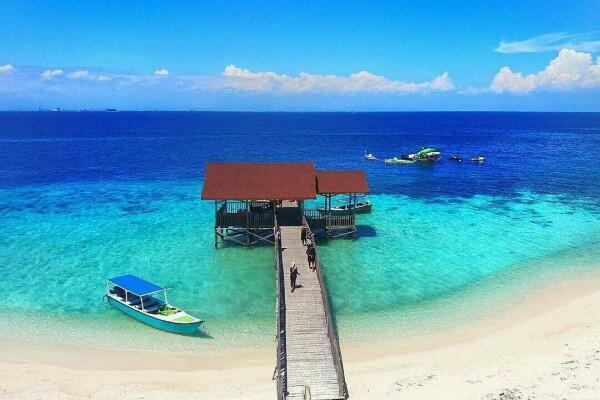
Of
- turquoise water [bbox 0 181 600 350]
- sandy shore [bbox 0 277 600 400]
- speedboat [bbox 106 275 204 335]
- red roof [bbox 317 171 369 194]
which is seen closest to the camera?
sandy shore [bbox 0 277 600 400]

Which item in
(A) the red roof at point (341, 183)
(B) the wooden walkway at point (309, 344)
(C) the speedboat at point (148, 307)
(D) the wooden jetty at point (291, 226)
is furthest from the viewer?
(A) the red roof at point (341, 183)

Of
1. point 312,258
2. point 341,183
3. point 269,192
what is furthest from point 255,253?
point 312,258

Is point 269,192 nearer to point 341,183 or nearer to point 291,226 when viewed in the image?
point 291,226

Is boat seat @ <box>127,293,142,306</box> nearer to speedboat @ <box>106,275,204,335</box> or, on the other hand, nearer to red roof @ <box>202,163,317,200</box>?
speedboat @ <box>106,275,204,335</box>

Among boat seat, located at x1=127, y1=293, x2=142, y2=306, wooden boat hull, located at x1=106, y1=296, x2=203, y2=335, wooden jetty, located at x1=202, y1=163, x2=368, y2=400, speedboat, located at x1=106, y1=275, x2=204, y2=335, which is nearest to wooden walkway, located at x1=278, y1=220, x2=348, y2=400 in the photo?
wooden jetty, located at x1=202, y1=163, x2=368, y2=400

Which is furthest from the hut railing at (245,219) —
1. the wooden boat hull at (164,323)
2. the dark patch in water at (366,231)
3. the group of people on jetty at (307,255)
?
the wooden boat hull at (164,323)

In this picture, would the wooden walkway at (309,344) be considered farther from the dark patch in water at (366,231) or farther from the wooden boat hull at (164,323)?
the dark patch in water at (366,231)

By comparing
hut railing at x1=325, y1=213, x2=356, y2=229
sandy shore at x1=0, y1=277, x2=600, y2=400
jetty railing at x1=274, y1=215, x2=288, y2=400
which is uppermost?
hut railing at x1=325, y1=213, x2=356, y2=229
